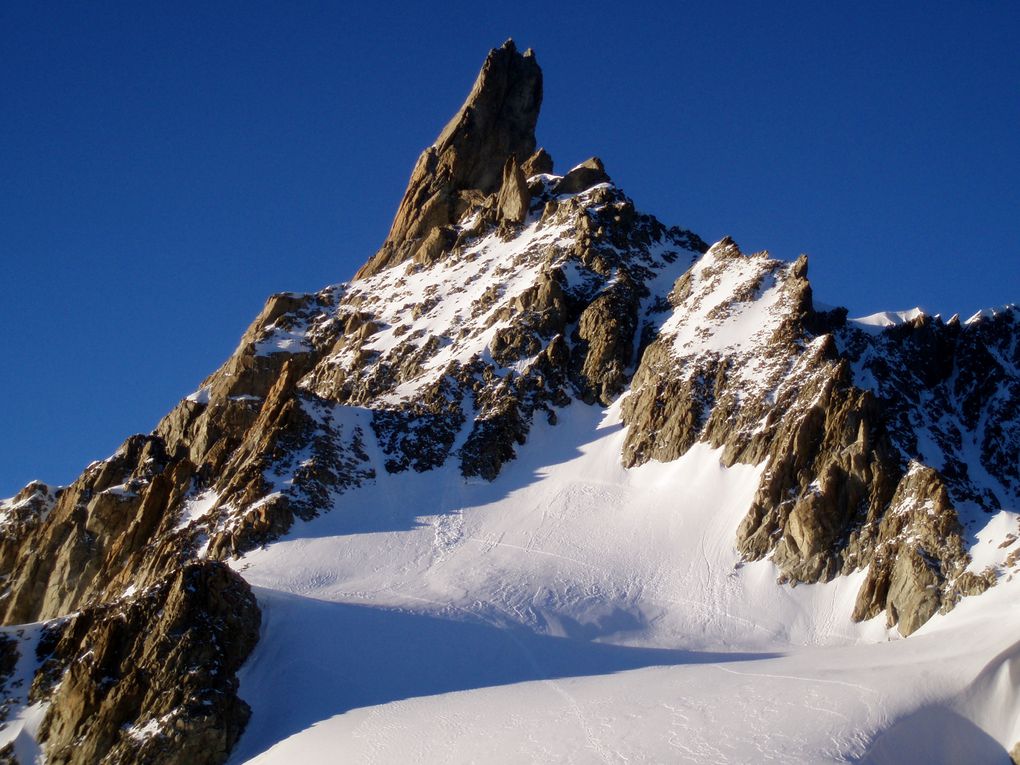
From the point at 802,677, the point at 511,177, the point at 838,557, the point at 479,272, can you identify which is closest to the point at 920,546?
the point at 838,557

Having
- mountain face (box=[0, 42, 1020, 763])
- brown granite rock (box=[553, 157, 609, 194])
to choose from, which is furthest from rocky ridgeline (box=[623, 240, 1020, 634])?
brown granite rock (box=[553, 157, 609, 194])

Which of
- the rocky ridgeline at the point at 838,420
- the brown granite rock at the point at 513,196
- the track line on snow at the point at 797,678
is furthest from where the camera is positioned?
the brown granite rock at the point at 513,196

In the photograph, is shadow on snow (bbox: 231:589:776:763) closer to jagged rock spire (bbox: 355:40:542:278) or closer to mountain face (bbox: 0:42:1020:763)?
mountain face (bbox: 0:42:1020:763)

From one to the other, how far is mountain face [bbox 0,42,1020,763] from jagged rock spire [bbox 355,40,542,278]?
6.60 metres

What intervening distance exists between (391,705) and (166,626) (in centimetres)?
1298

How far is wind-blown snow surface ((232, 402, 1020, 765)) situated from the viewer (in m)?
49.7

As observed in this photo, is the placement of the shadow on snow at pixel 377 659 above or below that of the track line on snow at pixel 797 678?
above

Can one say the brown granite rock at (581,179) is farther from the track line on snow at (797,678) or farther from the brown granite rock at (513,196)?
the track line on snow at (797,678)

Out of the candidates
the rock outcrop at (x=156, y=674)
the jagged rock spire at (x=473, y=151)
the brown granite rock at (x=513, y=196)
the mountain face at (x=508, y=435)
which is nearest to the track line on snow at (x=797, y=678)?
the mountain face at (x=508, y=435)

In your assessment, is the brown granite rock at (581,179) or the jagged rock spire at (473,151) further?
the jagged rock spire at (473,151)

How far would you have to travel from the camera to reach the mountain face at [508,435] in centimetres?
5997

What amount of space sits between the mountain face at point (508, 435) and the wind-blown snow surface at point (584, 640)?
4.10 ft

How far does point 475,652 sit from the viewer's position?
61.6 meters

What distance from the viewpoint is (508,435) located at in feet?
292
